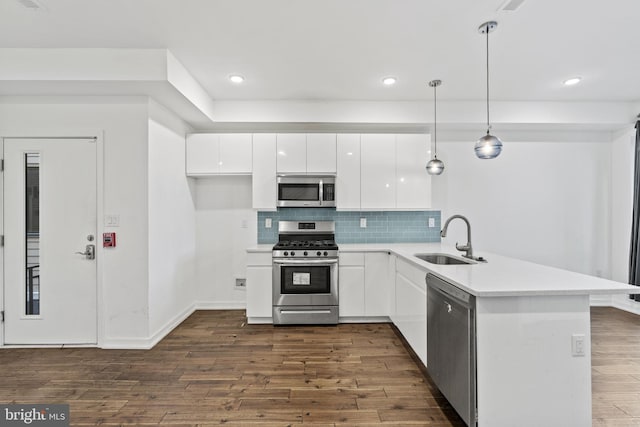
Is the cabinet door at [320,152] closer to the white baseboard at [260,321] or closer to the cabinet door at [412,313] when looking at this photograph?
the cabinet door at [412,313]

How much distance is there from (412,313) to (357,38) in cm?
238

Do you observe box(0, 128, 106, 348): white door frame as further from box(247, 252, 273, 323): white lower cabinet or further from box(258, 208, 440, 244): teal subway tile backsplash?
box(258, 208, 440, 244): teal subway tile backsplash

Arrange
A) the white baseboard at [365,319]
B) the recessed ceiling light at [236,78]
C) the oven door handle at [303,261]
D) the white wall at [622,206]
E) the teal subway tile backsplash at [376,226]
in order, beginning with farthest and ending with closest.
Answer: the teal subway tile backsplash at [376,226] → the white wall at [622,206] → the white baseboard at [365,319] → the oven door handle at [303,261] → the recessed ceiling light at [236,78]

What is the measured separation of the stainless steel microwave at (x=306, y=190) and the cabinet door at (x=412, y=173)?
869 millimetres

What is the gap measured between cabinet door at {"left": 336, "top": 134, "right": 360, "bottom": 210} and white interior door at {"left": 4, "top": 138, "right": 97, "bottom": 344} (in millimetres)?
2618

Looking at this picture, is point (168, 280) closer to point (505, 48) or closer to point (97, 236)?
point (97, 236)

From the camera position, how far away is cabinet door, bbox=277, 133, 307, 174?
3848 millimetres

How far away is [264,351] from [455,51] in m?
3.22

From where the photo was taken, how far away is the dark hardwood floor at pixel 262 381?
6.63 ft

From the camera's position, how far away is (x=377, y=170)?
3.90 m

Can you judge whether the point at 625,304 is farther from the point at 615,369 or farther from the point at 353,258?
the point at 353,258

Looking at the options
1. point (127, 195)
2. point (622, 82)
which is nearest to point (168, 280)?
point (127, 195)

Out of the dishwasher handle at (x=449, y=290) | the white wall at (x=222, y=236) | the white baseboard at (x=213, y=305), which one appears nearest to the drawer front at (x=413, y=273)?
the dishwasher handle at (x=449, y=290)

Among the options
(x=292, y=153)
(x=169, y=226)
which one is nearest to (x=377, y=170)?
(x=292, y=153)
